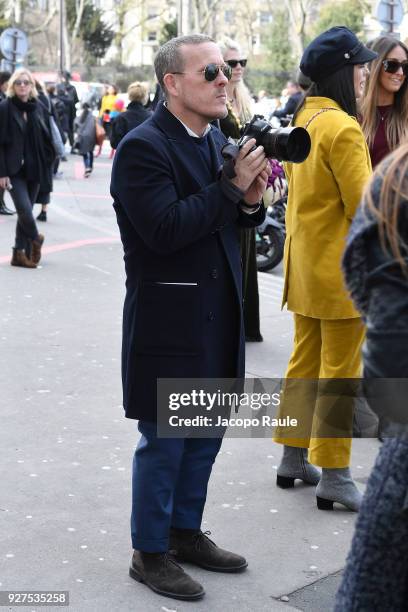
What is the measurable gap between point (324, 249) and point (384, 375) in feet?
8.17

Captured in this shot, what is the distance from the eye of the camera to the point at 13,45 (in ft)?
72.8

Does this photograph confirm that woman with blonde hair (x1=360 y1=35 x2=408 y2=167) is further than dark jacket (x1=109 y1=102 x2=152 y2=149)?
No

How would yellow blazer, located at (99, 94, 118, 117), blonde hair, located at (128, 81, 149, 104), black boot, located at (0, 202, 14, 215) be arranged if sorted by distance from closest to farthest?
blonde hair, located at (128, 81, 149, 104) < black boot, located at (0, 202, 14, 215) < yellow blazer, located at (99, 94, 118, 117)

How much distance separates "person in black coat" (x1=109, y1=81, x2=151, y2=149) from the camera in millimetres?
12859

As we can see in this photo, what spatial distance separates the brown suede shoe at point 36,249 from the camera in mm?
10406

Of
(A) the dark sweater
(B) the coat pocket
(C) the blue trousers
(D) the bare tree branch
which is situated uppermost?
(D) the bare tree branch

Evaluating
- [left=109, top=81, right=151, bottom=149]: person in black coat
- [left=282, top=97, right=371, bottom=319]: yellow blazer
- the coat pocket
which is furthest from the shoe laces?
[left=109, top=81, right=151, bottom=149]: person in black coat

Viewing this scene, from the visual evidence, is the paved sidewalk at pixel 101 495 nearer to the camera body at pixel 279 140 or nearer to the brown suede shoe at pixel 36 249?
the camera body at pixel 279 140

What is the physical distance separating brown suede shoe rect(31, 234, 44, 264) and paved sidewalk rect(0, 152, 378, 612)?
216 centimetres

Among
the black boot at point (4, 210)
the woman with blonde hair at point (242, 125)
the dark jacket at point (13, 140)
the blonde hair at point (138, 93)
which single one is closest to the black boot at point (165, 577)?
the woman with blonde hair at point (242, 125)

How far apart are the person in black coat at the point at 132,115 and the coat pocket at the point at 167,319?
9.30 metres

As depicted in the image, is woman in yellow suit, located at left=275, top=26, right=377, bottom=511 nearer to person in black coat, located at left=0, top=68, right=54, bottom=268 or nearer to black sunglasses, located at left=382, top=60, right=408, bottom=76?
black sunglasses, located at left=382, top=60, right=408, bottom=76

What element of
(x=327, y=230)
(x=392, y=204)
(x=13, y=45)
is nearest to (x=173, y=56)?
(x=327, y=230)

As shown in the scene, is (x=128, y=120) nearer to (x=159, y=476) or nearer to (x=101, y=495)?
(x=101, y=495)
